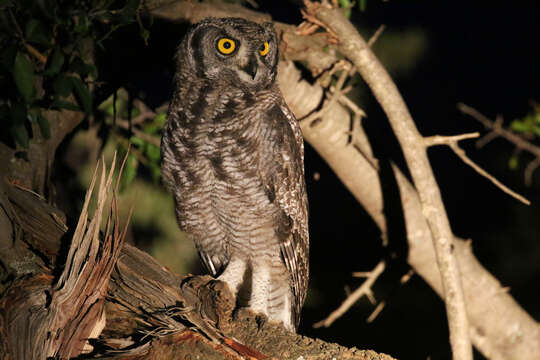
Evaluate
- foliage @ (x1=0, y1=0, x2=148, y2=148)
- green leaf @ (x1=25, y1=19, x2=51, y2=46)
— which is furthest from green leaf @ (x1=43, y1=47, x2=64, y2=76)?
Result: green leaf @ (x1=25, y1=19, x2=51, y2=46)

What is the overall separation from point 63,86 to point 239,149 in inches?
21.5

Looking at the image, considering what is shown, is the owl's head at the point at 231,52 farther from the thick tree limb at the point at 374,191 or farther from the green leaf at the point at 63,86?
the green leaf at the point at 63,86

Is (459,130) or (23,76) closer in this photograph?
(23,76)

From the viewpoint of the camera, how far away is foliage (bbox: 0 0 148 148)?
1250mm

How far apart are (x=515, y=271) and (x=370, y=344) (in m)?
1.07

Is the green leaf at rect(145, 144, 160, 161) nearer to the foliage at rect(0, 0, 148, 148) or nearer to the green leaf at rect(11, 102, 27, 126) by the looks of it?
the foliage at rect(0, 0, 148, 148)

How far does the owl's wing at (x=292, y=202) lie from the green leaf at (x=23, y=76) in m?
0.74

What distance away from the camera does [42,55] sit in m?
1.61

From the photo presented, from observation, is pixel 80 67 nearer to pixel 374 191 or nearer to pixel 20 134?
pixel 20 134

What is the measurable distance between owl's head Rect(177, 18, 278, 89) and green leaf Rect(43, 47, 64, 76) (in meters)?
0.41

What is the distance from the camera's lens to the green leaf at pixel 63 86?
138 centimetres

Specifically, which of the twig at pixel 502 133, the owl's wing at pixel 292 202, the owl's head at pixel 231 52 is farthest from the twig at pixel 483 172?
the owl's head at pixel 231 52

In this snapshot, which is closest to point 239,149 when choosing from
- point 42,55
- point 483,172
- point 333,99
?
point 333,99

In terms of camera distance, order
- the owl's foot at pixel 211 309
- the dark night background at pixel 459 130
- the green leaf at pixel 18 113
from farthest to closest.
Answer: the dark night background at pixel 459 130, the green leaf at pixel 18 113, the owl's foot at pixel 211 309
